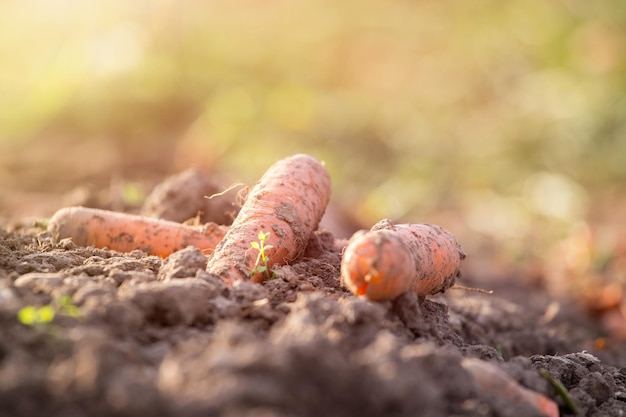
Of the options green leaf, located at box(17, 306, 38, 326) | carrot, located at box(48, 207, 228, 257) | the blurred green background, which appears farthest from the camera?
the blurred green background

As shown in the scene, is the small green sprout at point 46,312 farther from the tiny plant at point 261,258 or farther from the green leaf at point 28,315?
the tiny plant at point 261,258

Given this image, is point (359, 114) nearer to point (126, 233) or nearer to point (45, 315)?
point (126, 233)

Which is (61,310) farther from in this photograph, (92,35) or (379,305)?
(92,35)

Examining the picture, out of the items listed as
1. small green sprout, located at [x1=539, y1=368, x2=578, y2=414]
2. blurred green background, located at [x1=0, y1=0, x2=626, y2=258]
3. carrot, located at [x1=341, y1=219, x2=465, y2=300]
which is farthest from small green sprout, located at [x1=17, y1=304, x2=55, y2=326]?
blurred green background, located at [x1=0, y1=0, x2=626, y2=258]

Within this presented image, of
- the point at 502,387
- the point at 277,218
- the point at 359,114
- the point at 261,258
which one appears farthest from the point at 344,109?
the point at 502,387

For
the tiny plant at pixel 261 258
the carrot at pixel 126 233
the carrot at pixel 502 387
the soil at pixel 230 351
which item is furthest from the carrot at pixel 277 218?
the carrot at pixel 502 387

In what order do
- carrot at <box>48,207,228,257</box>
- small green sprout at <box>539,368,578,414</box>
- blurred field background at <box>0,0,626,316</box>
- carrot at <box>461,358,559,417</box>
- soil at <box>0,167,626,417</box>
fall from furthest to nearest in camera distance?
blurred field background at <box>0,0,626,316</box>
carrot at <box>48,207,228,257</box>
small green sprout at <box>539,368,578,414</box>
carrot at <box>461,358,559,417</box>
soil at <box>0,167,626,417</box>

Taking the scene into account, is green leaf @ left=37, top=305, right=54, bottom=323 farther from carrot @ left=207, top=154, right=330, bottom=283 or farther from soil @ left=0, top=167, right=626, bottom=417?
carrot @ left=207, top=154, right=330, bottom=283
